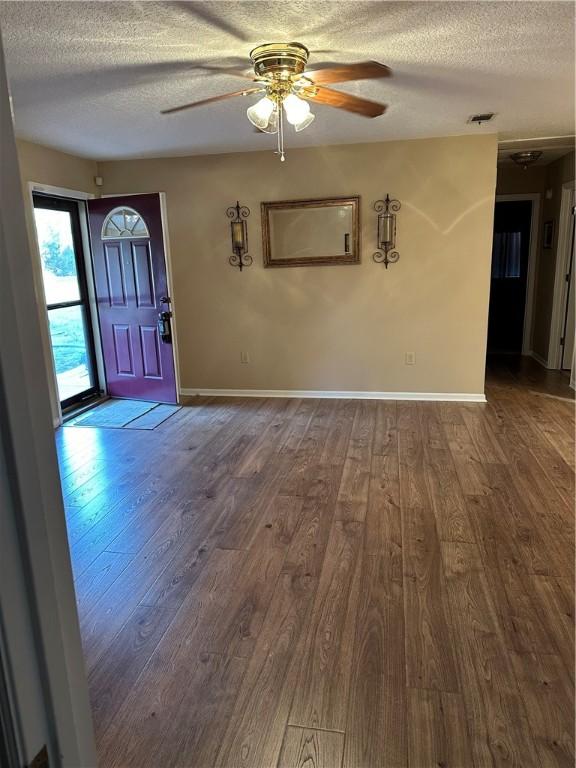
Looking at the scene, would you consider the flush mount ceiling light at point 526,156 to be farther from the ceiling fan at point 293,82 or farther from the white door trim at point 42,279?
the white door trim at point 42,279

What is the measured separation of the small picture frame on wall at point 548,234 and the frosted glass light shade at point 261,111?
192 inches

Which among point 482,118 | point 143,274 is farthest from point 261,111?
point 143,274

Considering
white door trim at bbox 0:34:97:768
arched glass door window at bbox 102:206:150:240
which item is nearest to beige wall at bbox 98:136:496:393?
arched glass door window at bbox 102:206:150:240

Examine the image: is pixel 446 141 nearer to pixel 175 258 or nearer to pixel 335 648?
pixel 175 258

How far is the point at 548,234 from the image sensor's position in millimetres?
6418

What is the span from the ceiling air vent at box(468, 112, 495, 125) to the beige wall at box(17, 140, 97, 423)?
3.53 meters

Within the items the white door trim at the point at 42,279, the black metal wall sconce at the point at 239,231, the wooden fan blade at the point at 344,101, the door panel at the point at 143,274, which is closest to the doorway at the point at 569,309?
the black metal wall sconce at the point at 239,231

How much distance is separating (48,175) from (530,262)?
591cm

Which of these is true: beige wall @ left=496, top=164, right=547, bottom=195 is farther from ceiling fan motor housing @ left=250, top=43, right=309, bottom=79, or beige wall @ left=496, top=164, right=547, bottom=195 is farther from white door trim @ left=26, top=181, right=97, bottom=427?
white door trim @ left=26, top=181, right=97, bottom=427

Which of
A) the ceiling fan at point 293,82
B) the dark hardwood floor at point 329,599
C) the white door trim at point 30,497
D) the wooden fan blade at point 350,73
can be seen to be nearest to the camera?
the white door trim at point 30,497

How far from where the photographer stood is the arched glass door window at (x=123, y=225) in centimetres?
493

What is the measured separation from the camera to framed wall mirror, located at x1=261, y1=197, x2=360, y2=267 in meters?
4.91

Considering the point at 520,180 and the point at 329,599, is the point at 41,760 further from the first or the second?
the point at 520,180

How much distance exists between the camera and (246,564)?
8.18 feet
